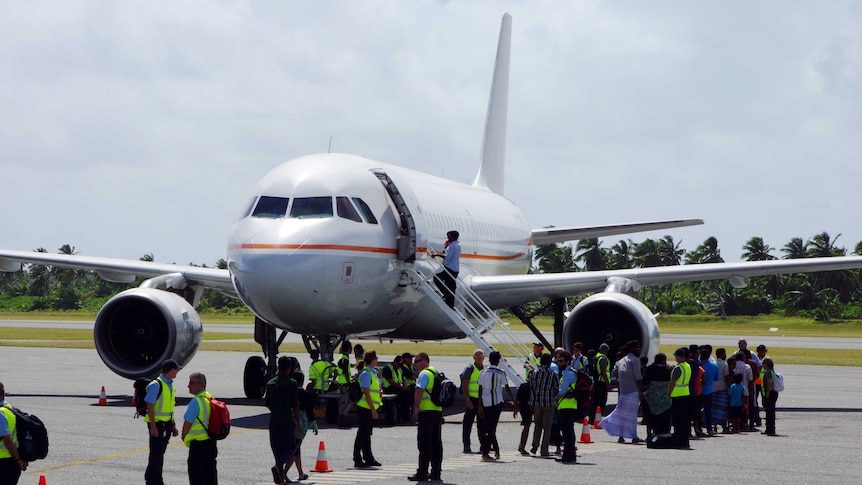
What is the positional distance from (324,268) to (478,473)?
611cm

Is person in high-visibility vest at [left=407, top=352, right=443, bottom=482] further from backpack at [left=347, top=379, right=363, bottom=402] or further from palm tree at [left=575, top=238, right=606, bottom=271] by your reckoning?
palm tree at [left=575, top=238, right=606, bottom=271]

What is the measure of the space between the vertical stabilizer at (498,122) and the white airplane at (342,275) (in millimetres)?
7922

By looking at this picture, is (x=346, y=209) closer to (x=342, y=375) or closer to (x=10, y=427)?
(x=342, y=375)

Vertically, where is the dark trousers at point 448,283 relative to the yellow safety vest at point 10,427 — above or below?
above

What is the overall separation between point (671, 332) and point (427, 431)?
61280mm

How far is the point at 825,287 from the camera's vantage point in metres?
95.6

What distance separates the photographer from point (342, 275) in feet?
63.9

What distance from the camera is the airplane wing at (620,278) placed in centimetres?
2394

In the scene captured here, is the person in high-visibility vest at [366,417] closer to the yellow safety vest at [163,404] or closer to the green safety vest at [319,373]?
the yellow safety vest at [163,404]

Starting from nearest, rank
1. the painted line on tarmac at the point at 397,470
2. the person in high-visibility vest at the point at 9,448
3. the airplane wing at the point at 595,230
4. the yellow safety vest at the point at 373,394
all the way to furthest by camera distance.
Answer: the person in high-visibility vest at the point at 9,448, the painted line on tarmac at the point at 397,470, the yellow safety vest at the point at 373,394, the airplane wing at the point at 595,230

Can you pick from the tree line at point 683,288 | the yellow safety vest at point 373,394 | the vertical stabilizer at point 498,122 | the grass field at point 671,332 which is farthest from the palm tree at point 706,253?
the yellow safety vest at point 373,394

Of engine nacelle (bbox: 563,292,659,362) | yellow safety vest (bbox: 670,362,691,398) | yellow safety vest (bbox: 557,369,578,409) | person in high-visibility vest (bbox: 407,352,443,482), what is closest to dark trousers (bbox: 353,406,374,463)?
person in high-visibility vest (bbox: 407,352,443,482)

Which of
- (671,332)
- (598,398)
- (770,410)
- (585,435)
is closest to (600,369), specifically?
(598,398)

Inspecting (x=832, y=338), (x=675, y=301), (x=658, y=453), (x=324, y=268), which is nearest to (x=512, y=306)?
(x=324, y=268)
